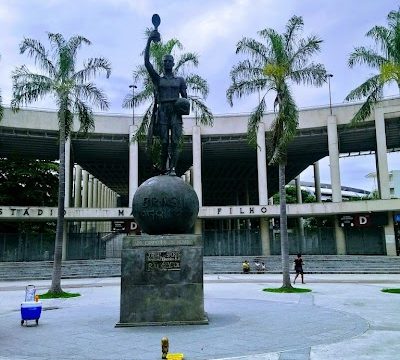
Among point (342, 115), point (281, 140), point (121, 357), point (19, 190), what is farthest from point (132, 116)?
point (121, 357)

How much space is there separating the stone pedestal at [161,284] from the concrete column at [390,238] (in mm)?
28937

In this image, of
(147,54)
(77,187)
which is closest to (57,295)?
(147,54)

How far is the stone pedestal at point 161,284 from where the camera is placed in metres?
9.45

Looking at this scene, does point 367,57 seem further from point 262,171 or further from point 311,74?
point 262,171

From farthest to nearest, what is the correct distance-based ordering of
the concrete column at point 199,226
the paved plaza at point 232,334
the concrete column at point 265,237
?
the concrete column at point 199,226 < the concrete column at point 265,237 < the paved plaza at point 232,334

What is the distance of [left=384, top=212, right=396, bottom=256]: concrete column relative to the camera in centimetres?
3441

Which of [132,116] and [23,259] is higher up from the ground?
[132,116]

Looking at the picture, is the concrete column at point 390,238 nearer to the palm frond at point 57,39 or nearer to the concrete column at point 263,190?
the concrete column at point 263,190

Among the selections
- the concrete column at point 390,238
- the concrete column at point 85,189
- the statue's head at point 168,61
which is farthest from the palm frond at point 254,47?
the concrete column at point 85,189

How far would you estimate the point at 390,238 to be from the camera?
34.6 meters

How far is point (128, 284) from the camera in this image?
9508 mm

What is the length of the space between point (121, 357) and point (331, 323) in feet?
16.5

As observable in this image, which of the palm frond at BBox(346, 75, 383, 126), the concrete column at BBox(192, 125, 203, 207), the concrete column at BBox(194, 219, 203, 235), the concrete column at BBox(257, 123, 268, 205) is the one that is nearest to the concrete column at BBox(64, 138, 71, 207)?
the concrete column at BBox(192, 125, 203, 207)

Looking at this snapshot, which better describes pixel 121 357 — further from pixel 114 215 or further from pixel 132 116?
pixel 132 116
